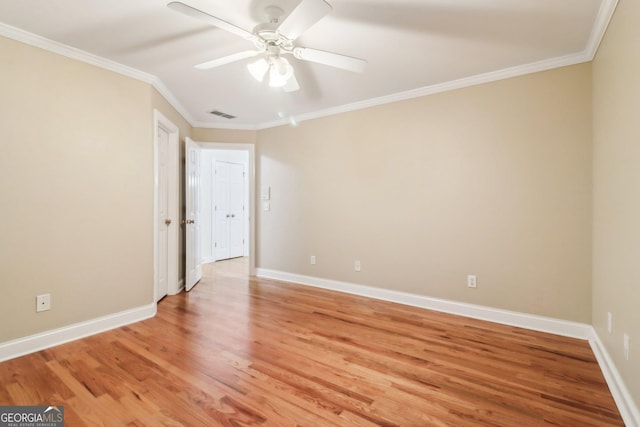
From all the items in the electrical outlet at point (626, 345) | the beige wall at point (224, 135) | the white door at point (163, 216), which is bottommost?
the electrical outlet at point (626, 345)

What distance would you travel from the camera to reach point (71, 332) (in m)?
2.54

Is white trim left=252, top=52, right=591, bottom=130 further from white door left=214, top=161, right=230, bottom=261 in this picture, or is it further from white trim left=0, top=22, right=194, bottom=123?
white door left=214, top=161, right=230, bottom=261

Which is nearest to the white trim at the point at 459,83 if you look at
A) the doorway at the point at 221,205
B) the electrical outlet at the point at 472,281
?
the electrical outlet at the point at 472,281

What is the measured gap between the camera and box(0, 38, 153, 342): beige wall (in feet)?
7.38

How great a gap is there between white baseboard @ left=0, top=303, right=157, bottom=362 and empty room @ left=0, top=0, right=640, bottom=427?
0.7 inches

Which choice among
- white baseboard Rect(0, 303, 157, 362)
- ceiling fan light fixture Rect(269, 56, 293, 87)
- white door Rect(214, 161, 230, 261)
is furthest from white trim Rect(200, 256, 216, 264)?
ceiling fan light fixture Rect(269, 56, 293, 87)

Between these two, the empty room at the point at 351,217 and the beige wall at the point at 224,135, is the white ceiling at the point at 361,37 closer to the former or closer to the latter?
the empty room at the point at 351,217

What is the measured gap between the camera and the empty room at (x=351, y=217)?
1.76 meters

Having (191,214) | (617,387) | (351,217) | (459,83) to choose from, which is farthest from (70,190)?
(617,387)

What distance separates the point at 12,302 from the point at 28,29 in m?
2.07

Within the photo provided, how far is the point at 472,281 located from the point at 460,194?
3.04ft

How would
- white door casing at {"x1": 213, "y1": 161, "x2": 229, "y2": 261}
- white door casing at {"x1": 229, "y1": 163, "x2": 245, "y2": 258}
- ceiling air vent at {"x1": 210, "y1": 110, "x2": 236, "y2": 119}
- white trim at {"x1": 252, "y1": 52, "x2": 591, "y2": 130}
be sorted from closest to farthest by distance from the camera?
white trim at {"x1": 252, "y1": 52, "x2": 591, "y2": 130} → ceiling air vent at {"x1": 210, "y1": 110, "x2": 236, "y2": 119} → white door casing at {"x1": 213, "y1": 161, "x2": 229, "y2": 261} → white door casing at {"x1": 229, "y1": 163, "x2": 245, "y2": 258}

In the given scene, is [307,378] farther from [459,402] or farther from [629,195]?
[629,195]
